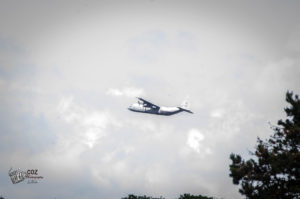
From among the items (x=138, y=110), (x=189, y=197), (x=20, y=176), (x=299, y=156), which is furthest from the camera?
(x=138, y=110)

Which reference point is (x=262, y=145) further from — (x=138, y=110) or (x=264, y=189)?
(x=138, y=110)

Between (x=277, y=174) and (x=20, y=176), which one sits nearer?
(x=277, y=174)

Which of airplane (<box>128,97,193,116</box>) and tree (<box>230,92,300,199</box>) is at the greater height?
airplane (<box>128,97,193,116</box>)

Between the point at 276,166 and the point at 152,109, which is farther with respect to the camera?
the point at 152,109

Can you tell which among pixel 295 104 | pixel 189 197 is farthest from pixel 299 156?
pixel 189 197

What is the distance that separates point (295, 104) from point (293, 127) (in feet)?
9.29

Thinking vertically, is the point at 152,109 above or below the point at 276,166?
above

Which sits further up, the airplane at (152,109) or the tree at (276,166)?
the airplane at (152,109)

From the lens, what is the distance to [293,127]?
111 ft

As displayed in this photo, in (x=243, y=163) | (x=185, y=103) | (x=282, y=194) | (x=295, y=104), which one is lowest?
(x=282, y=194)

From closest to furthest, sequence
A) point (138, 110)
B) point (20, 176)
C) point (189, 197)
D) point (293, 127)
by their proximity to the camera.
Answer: point (293, 127), point (189, 197), point (20, 176), point (138, 110)

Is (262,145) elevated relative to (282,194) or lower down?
elevated

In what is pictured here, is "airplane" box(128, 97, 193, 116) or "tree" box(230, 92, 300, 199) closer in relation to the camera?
"tree" box(230, 92, 300, 199)

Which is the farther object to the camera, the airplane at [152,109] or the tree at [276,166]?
the airplane at [152,109]
